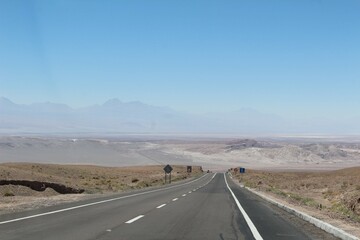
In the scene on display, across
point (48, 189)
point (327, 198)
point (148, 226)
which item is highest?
point (148, 226)

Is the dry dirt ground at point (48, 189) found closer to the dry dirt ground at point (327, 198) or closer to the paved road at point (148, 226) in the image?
the paved road at point (148, 226)

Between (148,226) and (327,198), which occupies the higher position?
(148,226)

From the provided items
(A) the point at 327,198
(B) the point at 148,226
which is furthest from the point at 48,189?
(B) the point at 148,226

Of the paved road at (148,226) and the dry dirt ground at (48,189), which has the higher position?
the paved road at (148,226)

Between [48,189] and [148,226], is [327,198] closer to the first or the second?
[48,189]

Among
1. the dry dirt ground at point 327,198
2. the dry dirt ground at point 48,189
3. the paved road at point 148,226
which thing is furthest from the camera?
the dry dirt ground at point 48,189

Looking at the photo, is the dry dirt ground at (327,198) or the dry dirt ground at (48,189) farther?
the dry dirt ground at (48,189)

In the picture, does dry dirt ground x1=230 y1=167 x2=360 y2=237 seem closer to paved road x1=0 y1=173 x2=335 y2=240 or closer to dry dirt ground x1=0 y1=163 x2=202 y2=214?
paved road x1=0 y1=173 x2=335 y2=240

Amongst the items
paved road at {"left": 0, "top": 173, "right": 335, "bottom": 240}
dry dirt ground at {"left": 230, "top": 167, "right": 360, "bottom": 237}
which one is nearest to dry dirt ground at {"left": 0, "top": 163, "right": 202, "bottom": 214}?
paved road at {"left": 0, "top": 173, "right": 335, "bottom": 240}

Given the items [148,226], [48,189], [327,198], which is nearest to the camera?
[148,226]

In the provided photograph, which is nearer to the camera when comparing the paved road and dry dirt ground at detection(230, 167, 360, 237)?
the paved road

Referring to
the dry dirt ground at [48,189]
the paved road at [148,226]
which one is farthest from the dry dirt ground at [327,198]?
the dry dirt ground at [48,189]

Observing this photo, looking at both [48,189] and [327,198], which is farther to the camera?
[48,189]

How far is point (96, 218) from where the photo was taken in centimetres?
1650
